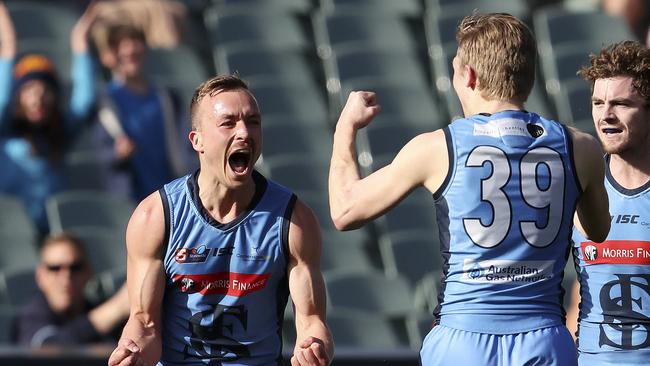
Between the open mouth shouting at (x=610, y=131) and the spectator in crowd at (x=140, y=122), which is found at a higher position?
the spectator in crowd at (x=140, y=122)

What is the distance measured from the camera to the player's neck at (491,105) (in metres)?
4.46

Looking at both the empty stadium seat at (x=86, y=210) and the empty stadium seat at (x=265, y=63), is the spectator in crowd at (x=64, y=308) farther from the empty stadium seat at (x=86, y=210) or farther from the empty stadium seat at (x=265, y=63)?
the empty stadium seat at (x=265, y=63)

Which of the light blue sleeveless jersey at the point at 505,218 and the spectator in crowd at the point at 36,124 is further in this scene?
the spectator in crowd at the point at 36,124

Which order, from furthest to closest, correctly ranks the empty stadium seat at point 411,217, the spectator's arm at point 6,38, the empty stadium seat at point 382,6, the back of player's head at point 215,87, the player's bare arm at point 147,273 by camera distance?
the empty stadium seat at point 382,6, the empty stadium seat at point 411,217, the spectator's arm at point 6,38, the back of player's head at point 215,87, the player's bare arm at point 147,273

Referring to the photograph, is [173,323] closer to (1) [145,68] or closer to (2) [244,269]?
(2) [244,269]

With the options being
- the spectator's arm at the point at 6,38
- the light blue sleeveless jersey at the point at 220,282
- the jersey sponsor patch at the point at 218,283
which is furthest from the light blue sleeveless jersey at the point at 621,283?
the spectator's arm at the point at 6,38

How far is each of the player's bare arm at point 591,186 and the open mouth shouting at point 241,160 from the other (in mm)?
1229

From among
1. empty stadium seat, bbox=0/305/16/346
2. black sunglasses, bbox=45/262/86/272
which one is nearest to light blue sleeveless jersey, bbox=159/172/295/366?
black sunglasses, bbox=45/262/86/272

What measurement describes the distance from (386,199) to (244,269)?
81 cm

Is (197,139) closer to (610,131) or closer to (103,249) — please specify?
(610,131)

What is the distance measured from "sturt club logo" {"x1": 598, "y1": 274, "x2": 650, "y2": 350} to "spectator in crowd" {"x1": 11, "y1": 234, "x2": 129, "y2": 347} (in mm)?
3498

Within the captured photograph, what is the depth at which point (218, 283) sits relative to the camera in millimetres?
5016

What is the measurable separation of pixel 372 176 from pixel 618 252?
1225 millimetres

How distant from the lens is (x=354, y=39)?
11602mm
